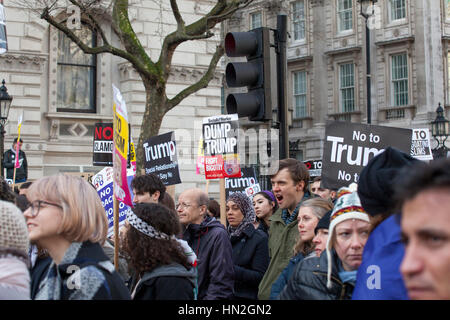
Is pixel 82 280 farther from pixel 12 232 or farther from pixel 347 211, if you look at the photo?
pixel 347 211

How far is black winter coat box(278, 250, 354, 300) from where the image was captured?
A: 3.31 metres

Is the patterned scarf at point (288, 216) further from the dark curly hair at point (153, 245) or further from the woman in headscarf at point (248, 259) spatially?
the dark curly hair at point (153, 245)

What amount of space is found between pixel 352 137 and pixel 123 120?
1.97m

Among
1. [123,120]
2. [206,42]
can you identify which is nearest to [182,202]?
[123,120]

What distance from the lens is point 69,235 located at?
339 centimetres

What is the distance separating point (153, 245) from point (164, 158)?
5.99 metres

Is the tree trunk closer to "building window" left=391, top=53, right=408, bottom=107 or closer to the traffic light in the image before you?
the traffic light

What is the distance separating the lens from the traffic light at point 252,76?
259 inches

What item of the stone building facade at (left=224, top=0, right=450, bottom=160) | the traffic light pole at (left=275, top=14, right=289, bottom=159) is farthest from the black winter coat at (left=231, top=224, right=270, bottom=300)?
the stone building facade at (left=224, top=0, right=450, bottom=160)

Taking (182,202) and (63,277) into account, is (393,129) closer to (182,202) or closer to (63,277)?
(182,202)

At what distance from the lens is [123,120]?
20.1ft

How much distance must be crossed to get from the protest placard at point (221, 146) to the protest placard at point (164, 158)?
496mm

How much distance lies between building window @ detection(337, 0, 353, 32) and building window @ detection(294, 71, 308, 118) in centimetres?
365

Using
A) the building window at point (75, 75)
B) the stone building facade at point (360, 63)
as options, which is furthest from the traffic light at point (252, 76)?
the stone building facade at point (360, 63)
